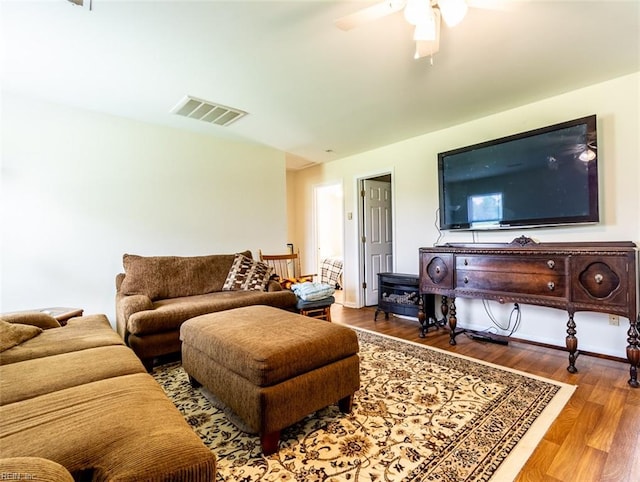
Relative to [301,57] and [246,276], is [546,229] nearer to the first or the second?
[301,57]

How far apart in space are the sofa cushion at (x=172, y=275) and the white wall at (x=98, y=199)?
0.43m

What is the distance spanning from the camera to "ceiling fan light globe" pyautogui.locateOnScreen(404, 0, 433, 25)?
1.57 metres

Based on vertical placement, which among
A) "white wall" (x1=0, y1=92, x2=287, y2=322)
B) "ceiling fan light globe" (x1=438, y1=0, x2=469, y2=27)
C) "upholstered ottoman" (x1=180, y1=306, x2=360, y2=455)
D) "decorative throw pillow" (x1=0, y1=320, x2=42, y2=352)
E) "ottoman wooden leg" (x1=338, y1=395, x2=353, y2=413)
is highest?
"ceiling fan light globe" (x1=438, y1=0, x2=469, y2=27)

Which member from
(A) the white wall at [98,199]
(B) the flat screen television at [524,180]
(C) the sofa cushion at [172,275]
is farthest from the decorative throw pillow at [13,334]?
(B) the flat screen television at [524,180]

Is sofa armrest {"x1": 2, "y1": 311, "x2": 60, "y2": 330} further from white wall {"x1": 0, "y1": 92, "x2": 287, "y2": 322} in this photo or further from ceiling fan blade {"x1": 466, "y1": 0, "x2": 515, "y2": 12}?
ceiling fan blade {"x1": 466, "y1": 0, "x2": 515, "y2": 12}

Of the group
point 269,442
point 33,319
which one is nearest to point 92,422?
point 269,442

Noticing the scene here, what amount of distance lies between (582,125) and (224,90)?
9.80 feet

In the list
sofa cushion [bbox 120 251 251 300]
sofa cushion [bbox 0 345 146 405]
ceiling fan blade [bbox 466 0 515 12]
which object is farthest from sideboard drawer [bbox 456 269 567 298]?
sofa cushion [bbox 0 345 146 405]

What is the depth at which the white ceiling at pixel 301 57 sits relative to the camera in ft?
6.03

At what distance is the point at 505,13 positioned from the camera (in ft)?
6.00

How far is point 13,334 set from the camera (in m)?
1.66

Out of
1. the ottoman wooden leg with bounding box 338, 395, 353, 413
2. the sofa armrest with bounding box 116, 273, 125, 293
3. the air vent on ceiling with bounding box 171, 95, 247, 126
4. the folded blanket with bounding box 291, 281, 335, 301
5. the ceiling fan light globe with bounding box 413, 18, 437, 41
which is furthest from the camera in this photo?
the folded blanket with bounding box 291, 281, 335, 301

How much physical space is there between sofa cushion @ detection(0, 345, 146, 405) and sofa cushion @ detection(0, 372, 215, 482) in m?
0.09

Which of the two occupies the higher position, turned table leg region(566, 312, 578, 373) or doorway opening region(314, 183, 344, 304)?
doorway opening region(314, 183, 344, 304)
